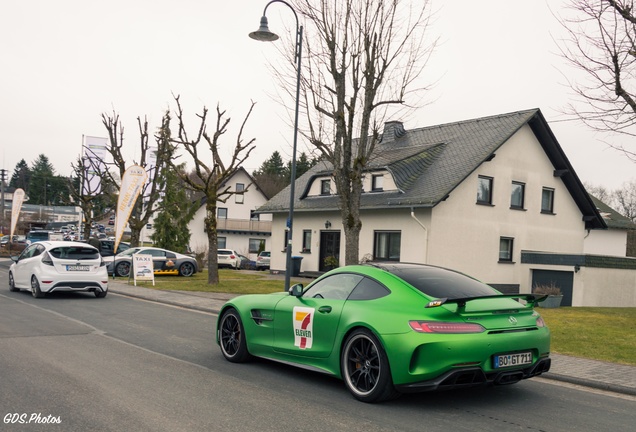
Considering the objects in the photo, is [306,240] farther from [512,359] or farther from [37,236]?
[37,236]

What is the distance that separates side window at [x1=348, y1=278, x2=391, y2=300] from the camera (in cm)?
637

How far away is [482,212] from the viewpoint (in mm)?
27141

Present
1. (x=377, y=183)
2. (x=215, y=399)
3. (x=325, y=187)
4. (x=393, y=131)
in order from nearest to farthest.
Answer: (x=215, y=399), (x=377, y=183), (x=325, y=187), (x=393, y=131)

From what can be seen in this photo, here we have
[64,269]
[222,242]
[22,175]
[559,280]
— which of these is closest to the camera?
[64,269]

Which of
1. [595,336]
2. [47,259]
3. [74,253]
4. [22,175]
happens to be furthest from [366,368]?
[22,175]

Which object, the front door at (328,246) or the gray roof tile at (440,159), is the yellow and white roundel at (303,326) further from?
the front door at (328,246)

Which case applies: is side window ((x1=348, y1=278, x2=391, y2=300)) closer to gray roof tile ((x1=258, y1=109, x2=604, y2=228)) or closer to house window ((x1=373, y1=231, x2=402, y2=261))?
gray roof tile ((x1=258, y1=109, x2=604, y2=228))

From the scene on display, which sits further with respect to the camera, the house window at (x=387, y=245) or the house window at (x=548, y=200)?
the house window at (x=548, y=200)

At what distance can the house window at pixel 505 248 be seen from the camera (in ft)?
92.4

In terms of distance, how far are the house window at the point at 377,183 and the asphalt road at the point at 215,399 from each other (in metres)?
19.9

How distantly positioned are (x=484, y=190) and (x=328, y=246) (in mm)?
8079

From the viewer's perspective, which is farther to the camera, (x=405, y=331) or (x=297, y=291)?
(x=297, y=291)

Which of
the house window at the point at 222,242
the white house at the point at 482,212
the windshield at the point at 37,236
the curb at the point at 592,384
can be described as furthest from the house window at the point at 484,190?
the house window at the point at 222,242

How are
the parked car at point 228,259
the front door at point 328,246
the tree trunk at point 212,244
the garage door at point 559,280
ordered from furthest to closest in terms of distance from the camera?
the parked car at point 228,259
the front door at point 328,246
the garage door at point 559,280
the tree trunk at point 212,244
